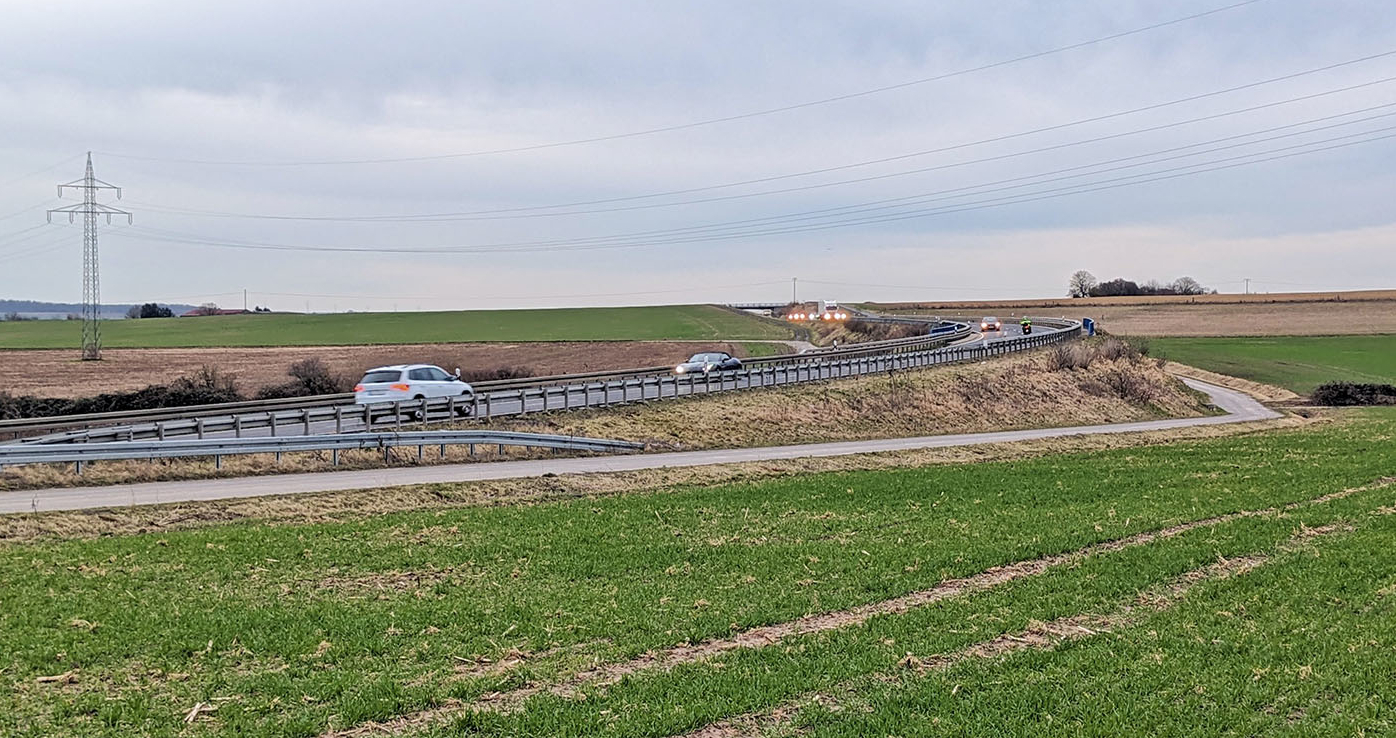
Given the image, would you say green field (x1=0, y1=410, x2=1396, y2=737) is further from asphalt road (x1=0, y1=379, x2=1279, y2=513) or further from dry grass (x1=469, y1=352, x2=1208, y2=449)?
dry grass (x1=469, y1=352, x2=1208, y2=449)

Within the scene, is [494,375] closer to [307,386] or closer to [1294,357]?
[307,386]

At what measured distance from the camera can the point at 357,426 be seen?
97.1ft

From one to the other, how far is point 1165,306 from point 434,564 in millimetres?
130638

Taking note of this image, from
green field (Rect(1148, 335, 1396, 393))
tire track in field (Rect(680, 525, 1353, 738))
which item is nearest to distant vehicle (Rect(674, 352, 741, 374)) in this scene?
tire track in field (Rect(680, 525, 1353, 738))

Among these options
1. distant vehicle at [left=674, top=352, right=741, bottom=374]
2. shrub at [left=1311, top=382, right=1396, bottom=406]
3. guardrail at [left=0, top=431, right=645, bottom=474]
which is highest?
distant vehicle at [left=674, top=352, right=741, bottom=374]

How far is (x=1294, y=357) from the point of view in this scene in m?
79.5

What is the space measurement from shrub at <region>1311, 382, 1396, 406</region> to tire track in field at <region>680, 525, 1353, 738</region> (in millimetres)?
51701

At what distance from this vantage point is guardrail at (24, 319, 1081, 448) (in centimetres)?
2558

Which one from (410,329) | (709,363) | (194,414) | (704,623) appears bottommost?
(704,623)

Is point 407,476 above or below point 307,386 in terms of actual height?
below

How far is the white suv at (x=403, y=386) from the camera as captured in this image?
31703 mm

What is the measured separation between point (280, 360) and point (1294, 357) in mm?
75043

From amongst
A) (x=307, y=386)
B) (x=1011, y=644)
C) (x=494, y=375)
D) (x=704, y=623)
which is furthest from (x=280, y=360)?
(x=1011, y=644)

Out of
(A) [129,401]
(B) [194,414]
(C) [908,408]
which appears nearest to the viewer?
(B) [194,414]
